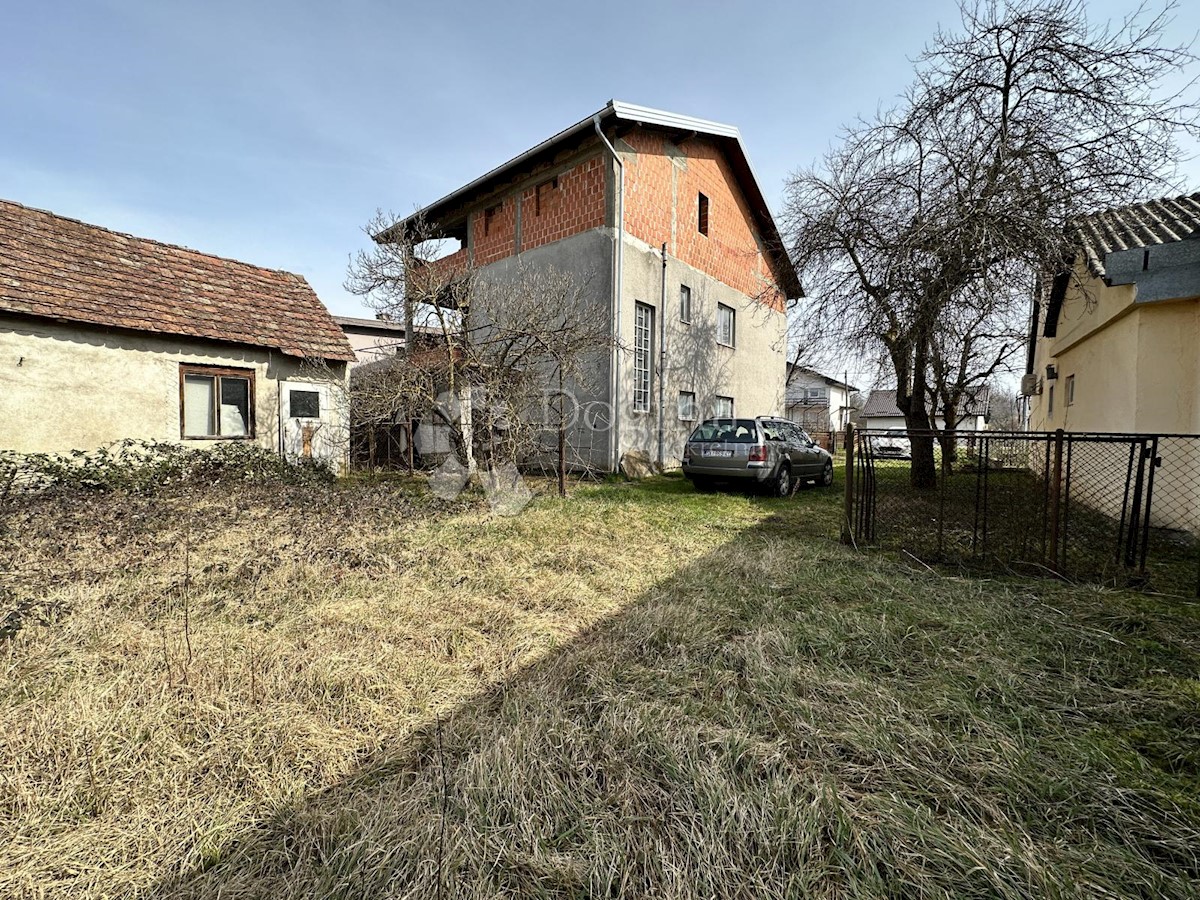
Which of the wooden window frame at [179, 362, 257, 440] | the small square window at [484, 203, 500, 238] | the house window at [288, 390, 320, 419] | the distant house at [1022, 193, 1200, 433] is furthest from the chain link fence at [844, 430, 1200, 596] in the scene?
the small square window at [484, 203, 500, 238]

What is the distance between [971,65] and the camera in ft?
27.1

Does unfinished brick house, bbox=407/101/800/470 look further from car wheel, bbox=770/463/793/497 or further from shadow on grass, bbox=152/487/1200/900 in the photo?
shadow on grass, bbox=152/487/1200/900

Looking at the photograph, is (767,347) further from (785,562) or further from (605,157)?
(785,562)

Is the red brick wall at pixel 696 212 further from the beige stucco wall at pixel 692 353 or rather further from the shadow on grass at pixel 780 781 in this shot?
the shadow on grass at pixel 780 781

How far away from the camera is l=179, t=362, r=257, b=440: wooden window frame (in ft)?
30.7

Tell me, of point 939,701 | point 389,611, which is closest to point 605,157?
point 389,611

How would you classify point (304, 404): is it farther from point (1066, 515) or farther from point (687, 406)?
point (1066, 515)

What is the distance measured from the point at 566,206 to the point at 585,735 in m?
12.7

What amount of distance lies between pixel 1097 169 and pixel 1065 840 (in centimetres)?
988

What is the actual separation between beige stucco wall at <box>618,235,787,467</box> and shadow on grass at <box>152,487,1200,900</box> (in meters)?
9.24

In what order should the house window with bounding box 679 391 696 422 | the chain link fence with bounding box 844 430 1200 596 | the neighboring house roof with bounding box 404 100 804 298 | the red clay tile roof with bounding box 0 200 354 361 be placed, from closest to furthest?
the chain link fence with bounding box 844 430 1200 596 → the red clay tile roof with bounding box 0 200 354 361 → the neighboring house roof with bounding box 404 100 804 298 → the house window with bounding box 679 391 696 422

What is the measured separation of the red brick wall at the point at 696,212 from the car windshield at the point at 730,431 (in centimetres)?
560

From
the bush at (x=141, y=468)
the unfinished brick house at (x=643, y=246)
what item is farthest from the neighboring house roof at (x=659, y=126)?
the bush at (x=141, y=468)

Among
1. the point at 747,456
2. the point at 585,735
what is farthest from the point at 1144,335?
the point at 585,735
